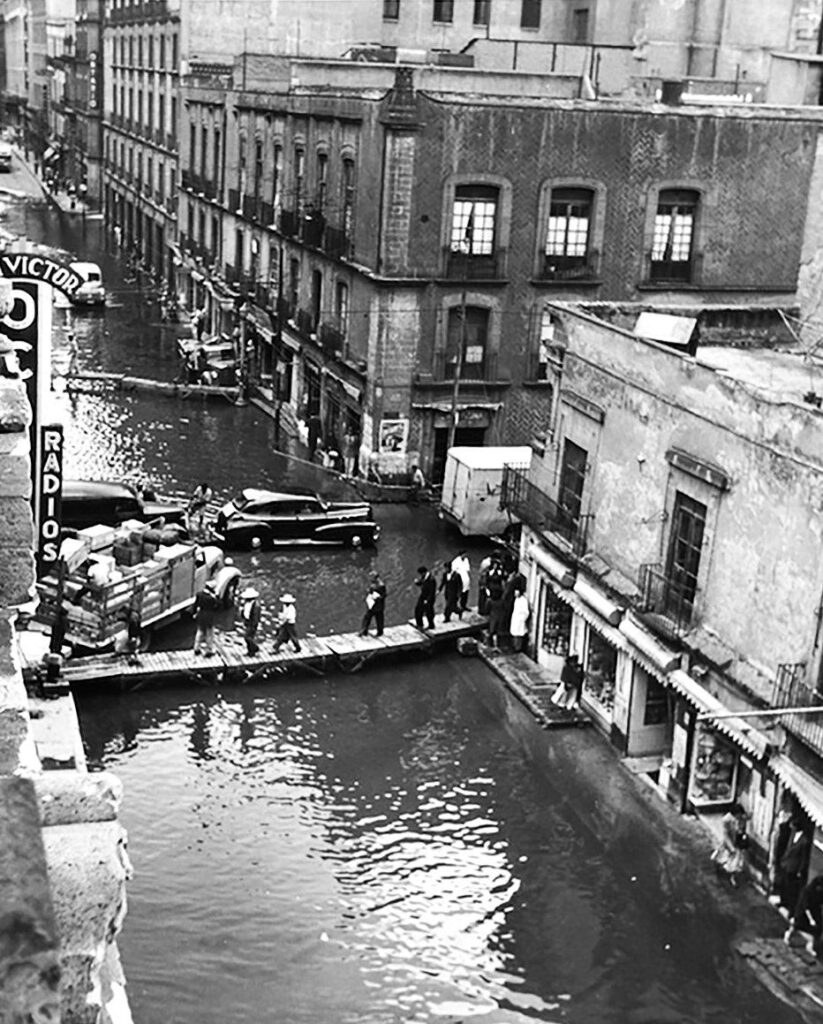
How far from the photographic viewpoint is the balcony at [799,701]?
1933cm

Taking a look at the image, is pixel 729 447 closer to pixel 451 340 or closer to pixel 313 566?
pixel 313 566

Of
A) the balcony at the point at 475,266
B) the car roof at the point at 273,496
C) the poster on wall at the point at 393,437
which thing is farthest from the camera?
the poster on wall at the point at 393,437

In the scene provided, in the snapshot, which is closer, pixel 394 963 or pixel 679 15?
pixel 394 963

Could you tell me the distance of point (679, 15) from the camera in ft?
172

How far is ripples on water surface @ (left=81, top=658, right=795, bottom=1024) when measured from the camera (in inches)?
694

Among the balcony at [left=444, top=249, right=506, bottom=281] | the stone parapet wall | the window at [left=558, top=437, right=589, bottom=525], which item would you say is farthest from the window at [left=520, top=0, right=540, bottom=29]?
the stone parapet wall

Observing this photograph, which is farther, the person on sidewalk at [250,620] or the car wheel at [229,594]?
the car wheel at [229,594]

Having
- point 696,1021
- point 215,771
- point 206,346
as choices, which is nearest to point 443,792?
point 215,771

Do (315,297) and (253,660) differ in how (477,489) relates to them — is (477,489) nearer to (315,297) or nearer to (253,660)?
(253,660)

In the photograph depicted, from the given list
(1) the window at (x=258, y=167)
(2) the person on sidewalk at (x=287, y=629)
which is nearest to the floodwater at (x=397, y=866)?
(2) the person on sidewalk at (x=287, y=629)

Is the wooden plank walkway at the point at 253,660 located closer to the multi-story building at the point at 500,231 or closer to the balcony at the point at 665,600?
the balcony at the point at 665,600

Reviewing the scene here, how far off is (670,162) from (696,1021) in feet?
92.8

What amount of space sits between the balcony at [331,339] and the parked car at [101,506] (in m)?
10.2

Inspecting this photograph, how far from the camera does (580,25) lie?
57.9 meters
